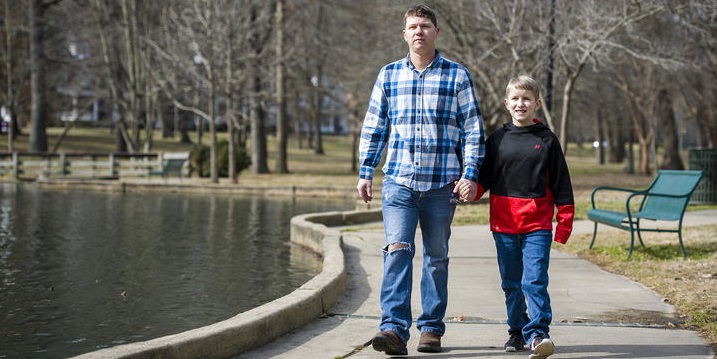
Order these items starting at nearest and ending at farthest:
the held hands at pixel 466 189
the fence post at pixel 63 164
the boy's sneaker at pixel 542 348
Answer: the boy's sneaker at pixel 542 348 < the held hands at pixel 466 189 < the fence post at pixel 63 164

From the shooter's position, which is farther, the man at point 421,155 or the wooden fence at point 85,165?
the wooden fence at point 85,165

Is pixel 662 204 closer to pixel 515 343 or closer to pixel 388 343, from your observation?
pixel 515 343

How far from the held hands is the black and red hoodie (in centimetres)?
29

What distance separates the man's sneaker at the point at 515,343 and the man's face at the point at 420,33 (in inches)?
72.6

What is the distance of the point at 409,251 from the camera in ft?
19.5

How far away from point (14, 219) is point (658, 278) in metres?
11.9

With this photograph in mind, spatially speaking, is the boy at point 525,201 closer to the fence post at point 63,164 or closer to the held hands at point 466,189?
the held hands at point 466,189

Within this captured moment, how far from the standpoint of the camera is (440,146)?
19.4ft

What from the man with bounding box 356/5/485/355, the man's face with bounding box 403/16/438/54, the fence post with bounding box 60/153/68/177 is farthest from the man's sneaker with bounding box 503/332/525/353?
the fence post with bounding box 60/153/68/177

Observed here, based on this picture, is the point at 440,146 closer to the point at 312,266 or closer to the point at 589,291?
the point at 589,291

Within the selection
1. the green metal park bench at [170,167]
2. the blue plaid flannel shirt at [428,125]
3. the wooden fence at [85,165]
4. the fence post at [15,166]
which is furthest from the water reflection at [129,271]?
the fence post at [15,166]

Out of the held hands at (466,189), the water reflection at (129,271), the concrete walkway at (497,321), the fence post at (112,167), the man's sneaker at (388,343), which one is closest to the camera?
the man's sneaker at (388,343)

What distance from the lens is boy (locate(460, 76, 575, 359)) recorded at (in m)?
5.87

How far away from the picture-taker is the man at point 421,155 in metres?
5.88
